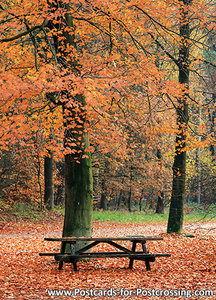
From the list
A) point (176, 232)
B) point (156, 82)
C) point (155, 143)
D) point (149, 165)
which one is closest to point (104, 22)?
point (156, 82)

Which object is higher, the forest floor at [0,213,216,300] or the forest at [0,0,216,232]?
the forest at [0,0,216,232]

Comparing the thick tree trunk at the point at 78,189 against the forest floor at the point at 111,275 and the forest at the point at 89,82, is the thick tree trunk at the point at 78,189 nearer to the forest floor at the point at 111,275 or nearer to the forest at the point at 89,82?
the forest at the point at 89,82

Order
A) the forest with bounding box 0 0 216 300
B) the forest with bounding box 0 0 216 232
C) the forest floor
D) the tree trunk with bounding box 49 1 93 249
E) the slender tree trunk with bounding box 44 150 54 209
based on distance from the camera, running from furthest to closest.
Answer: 1. the slender tree trunk with bounding box 44 150 54 209
2. the tree trunk with bounding box 49 1 93 249
3. the forest with bounding box 0 0 216 232
4. the forest with bounding box 0 0 216 300
5. the forest floor

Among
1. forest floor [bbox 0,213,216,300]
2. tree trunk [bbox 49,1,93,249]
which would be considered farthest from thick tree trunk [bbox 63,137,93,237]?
forest floor [bbox 0,213,216,300]

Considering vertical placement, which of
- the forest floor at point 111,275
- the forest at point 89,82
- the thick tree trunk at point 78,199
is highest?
the forest at point 89,82

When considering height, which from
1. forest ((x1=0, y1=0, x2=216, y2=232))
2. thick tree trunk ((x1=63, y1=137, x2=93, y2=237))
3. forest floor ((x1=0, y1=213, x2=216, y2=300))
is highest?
forest ((x1=0, y1=0, x2=216, y2=232))

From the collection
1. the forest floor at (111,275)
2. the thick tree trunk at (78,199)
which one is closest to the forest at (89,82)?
the thick tree trunk at (78,199)

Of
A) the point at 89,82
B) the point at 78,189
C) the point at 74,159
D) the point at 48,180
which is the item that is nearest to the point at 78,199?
the point at 78,189

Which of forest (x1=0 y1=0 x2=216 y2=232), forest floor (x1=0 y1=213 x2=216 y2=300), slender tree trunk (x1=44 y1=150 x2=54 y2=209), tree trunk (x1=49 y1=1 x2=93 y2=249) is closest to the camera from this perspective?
forest floor (x1=0 y1=213 x2=216 y2=300)

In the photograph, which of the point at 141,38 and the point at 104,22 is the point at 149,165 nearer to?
the point at 141,38

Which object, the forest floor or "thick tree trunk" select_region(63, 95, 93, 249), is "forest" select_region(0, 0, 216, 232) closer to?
"thick tree trunk" select_region(63, 95, 93, 249)

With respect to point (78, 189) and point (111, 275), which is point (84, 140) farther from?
point (111, 275)

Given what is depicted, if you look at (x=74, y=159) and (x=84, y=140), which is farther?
(x=84, y=140)

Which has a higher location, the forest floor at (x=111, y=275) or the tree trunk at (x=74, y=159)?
the tree trunk at (x=74, y=159)
